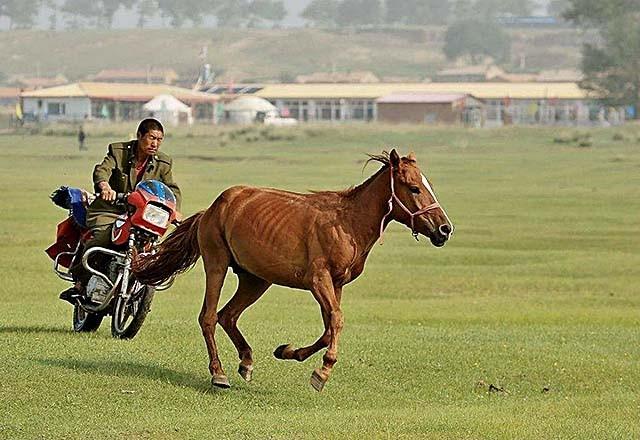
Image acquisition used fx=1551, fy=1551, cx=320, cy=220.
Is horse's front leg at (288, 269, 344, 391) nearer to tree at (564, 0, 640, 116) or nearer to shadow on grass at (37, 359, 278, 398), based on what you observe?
shadow on grass at (37, 359, 278, 398)

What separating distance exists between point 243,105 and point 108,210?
4705 inches

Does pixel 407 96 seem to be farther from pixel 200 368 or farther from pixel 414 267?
pixel 200 368

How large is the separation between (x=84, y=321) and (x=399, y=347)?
8.73ft

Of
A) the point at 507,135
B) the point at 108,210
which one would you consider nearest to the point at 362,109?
the point at 507,135

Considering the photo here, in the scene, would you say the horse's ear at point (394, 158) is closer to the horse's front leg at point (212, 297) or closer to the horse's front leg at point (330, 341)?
the horse's front leg at point (330, 341)

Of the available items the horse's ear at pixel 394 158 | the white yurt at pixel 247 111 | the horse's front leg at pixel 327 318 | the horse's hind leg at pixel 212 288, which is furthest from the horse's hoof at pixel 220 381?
the white yurt at pixel 247 111

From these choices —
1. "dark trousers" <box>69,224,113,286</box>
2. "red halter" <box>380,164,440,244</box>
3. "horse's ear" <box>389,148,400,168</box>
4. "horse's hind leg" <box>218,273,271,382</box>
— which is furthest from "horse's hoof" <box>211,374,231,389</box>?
"dark trousers" <box>69,224,113,286</box>

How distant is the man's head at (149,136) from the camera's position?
472 inches

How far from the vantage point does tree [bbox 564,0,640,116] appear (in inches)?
5103

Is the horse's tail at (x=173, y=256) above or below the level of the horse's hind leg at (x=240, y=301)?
above

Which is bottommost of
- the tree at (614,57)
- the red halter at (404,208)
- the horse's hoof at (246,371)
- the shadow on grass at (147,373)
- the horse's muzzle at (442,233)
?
the tree at (614,57)

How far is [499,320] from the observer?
17.9 m

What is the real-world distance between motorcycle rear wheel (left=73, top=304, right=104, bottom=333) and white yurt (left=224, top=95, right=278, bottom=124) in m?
114

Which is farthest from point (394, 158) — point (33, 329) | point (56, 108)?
point (56, 108)
